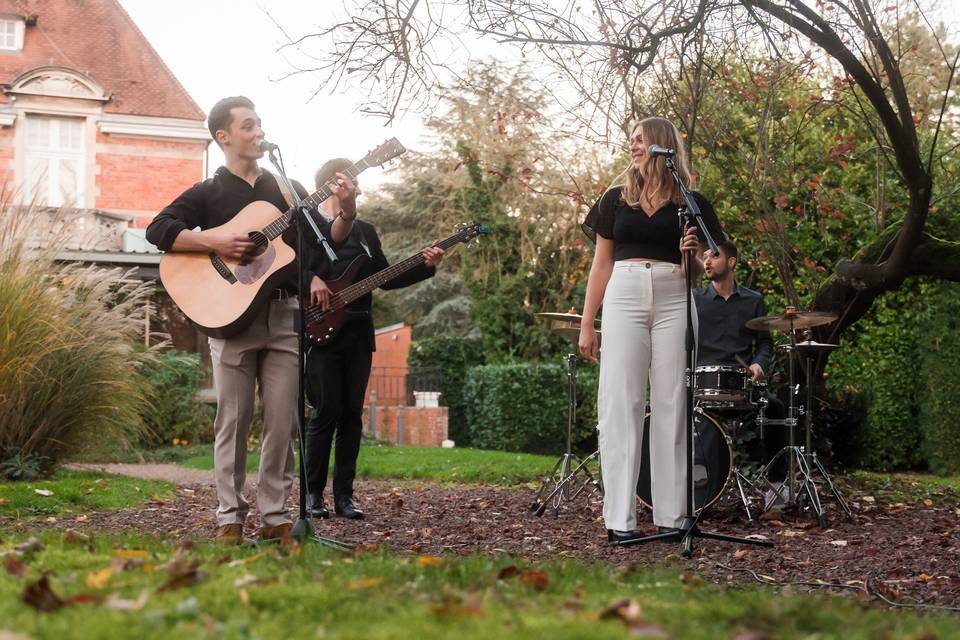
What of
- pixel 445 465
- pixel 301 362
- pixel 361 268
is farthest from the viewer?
pixel 445 465

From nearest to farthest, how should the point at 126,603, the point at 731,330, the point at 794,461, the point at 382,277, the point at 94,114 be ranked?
the point at 126,603, the point at 382,277, the point at 794,461, the point at 731,330, the point at 94,114

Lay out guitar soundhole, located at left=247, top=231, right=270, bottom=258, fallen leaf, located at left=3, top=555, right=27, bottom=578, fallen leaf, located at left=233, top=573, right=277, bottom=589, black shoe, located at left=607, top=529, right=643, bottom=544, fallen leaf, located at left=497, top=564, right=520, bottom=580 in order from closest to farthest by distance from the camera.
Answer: fallen leaf, located at left=233, top=573, right=277, bottom=589
fallen leaf, located at left=3, top=555, right=27, bottom=578
fallen leaf, located at left=497, top=564, right=520, bottom=580
guitar soundhole, located at left=247, top=231, right=270, bottom=258
black shoe, located at left=607, top=529, right=643, bottom=544

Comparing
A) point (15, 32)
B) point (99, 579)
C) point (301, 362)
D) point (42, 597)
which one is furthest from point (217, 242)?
point (15, 32)

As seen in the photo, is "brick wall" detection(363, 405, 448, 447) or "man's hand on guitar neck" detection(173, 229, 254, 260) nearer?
"man's hand on guitar neck" detection(173, 229, 254, 260)

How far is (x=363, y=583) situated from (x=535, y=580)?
0.54m

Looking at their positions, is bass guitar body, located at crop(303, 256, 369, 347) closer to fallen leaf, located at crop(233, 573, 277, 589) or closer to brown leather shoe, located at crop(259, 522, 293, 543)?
brown leather shoe, located at crop(259, 522, 293, 543)

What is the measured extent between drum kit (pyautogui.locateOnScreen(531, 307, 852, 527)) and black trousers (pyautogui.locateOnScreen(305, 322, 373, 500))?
1.24m

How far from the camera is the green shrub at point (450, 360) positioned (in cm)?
2002

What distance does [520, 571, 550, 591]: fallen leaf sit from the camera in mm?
3244

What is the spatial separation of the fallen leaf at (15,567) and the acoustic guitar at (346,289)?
317 centimetres

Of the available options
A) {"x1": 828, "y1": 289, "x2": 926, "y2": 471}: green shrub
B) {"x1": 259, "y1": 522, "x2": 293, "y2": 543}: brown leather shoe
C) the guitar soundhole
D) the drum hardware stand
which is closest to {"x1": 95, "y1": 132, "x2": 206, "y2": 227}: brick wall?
{"x1": 828, "y1": 289, "x2": 926, "y2": 471}: green shrub

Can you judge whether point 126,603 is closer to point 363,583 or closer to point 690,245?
point 363,583

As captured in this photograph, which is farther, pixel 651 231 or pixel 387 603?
pixel 651 231

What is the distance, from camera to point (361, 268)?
22.5 ft
